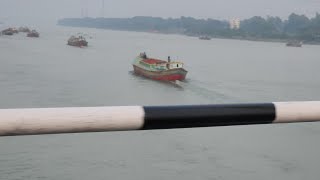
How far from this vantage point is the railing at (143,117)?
496 mm

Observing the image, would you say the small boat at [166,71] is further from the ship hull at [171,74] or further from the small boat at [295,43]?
Answer: the small boat at [295,43]

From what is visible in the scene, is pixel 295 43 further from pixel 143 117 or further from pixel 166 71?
pixel 143 117

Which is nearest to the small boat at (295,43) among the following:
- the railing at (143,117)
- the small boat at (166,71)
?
the small boat at (166,71)

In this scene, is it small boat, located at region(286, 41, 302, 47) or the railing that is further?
small boat, located at region(286, 41, 302, 47)

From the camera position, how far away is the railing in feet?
1.63

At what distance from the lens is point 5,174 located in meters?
5.70

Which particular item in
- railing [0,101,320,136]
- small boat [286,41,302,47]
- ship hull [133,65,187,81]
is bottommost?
small boat [286,41,302,47]

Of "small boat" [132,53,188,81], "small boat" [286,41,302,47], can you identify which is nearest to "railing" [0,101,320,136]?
"small boat" [132,53,188,81]

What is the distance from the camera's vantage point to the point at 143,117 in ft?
1.84

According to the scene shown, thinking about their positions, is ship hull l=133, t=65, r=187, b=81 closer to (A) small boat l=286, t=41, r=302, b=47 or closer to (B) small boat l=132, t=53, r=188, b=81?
(B) small boat l=132, t=53, r=188, b=81

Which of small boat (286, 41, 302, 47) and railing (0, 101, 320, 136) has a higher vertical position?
railing (0, 101, 320, 136)

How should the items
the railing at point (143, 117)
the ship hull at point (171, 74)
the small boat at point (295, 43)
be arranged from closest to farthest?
1. the railing at point (143, 117)
2. the ship hull at point (171, 74)
3. the small boat at point (295, 43)

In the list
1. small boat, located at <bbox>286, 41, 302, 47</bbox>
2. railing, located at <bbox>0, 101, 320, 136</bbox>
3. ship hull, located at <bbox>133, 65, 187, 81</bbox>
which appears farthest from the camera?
small boat, located at <bbox>286, 41, 302, 47</bbox>

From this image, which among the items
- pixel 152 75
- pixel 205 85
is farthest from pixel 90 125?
pixel 152 75
